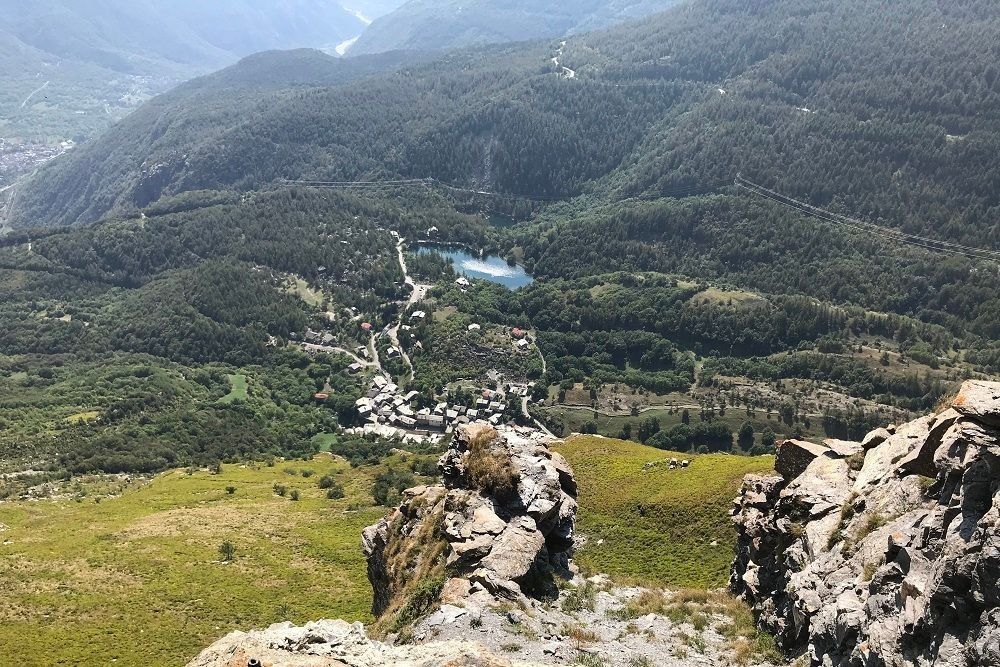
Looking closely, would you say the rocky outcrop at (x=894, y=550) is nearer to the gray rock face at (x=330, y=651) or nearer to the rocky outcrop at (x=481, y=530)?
the rocky outcrop at (x=481, y=530)

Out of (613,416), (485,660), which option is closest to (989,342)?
(613,416)

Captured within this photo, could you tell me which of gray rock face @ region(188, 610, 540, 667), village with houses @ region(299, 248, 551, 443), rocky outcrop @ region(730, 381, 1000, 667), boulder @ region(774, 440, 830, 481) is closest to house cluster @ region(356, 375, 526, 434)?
village with houses @ region(299, 248, 551, 443)

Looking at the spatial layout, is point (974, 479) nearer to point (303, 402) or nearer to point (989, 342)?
point (303, 402)

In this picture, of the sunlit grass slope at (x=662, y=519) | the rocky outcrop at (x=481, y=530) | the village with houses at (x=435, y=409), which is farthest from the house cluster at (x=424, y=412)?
the rocky outcrop at (x=481, y=530)

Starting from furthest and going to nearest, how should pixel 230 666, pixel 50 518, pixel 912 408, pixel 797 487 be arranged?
pixel 912 408 → pixel 50 518 → pixel 797 487 → pixel 230 666

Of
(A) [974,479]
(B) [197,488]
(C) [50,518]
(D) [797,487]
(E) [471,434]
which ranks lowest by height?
(B) [197,488]

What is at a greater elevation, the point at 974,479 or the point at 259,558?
the point at 974,479

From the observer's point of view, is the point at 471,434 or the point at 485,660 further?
the point at 471,434
